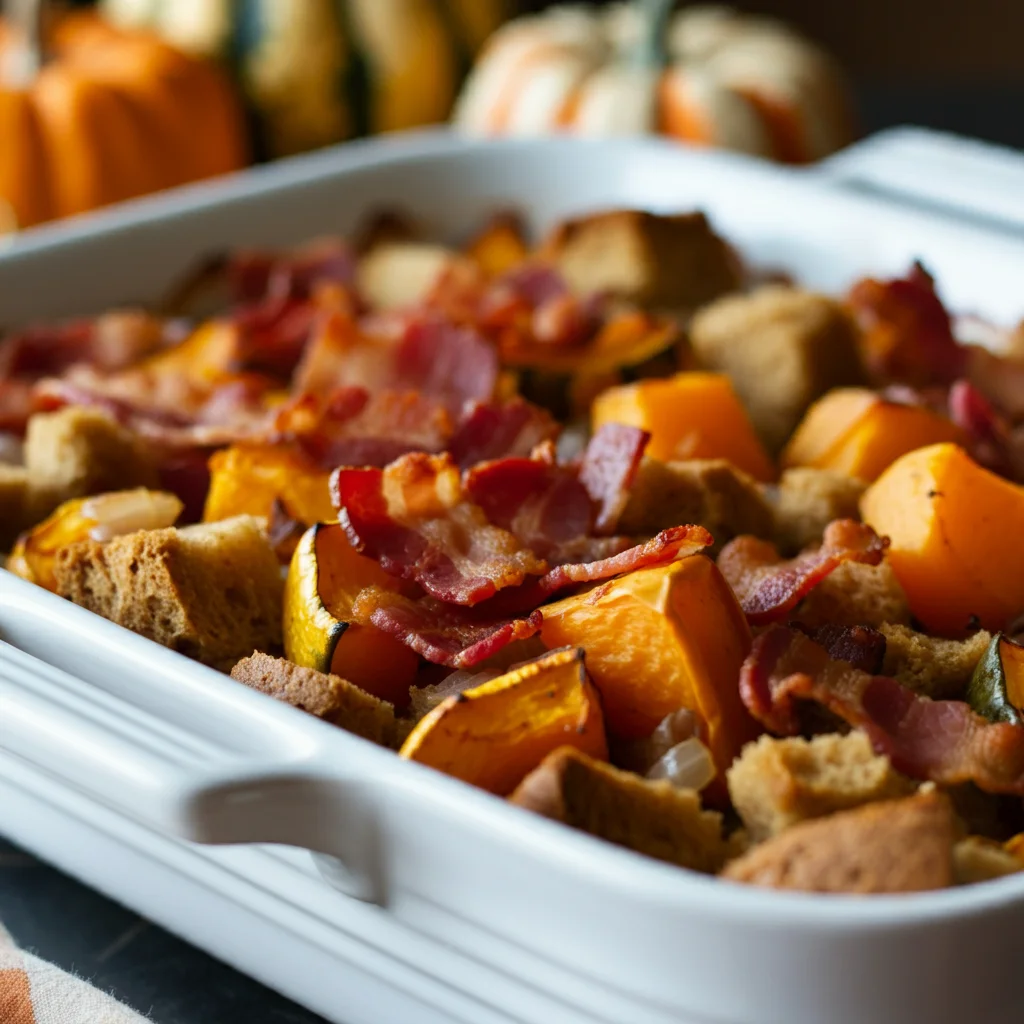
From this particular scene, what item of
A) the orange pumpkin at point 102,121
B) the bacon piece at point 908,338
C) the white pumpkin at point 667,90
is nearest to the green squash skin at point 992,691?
the bacon piece at point 908,338

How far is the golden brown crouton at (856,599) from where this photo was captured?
997 mm

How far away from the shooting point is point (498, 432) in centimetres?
120

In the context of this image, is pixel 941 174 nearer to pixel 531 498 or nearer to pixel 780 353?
pixel 780 353

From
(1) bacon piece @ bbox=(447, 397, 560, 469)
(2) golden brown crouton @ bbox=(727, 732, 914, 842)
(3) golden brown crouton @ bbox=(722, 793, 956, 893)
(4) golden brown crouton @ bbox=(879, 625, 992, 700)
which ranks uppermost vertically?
(3) golden brown crouton @ bbox=(722, 793, 956, 893)

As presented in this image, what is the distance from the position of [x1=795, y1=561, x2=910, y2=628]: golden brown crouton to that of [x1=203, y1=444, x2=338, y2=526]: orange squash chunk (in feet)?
1.18

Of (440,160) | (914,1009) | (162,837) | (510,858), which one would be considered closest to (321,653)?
(162,837)

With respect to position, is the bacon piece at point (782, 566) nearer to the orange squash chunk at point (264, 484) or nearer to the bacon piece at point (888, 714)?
the bacon piece at point (888, 714)

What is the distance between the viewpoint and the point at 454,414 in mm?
1318

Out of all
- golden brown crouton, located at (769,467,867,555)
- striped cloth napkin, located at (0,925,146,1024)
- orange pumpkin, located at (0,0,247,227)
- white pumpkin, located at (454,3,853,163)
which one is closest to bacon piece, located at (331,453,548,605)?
golden brown crouton, located at (769,467,867,555)

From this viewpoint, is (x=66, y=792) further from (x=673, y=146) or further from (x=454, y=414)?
(x=673, y=146)

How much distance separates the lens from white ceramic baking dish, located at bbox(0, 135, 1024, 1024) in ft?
2.17

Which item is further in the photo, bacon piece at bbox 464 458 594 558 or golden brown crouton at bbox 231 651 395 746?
bacon piece at bbox 464 458 594 558

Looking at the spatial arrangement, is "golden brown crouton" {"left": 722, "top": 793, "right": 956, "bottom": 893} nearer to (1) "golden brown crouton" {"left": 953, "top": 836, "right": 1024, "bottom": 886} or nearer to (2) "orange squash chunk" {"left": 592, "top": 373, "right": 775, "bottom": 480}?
(1) "golden brown crouton" {"left": 953, "top": 836, "right": 1024, "bottom": 886}

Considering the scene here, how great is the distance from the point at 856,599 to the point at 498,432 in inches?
13.0
